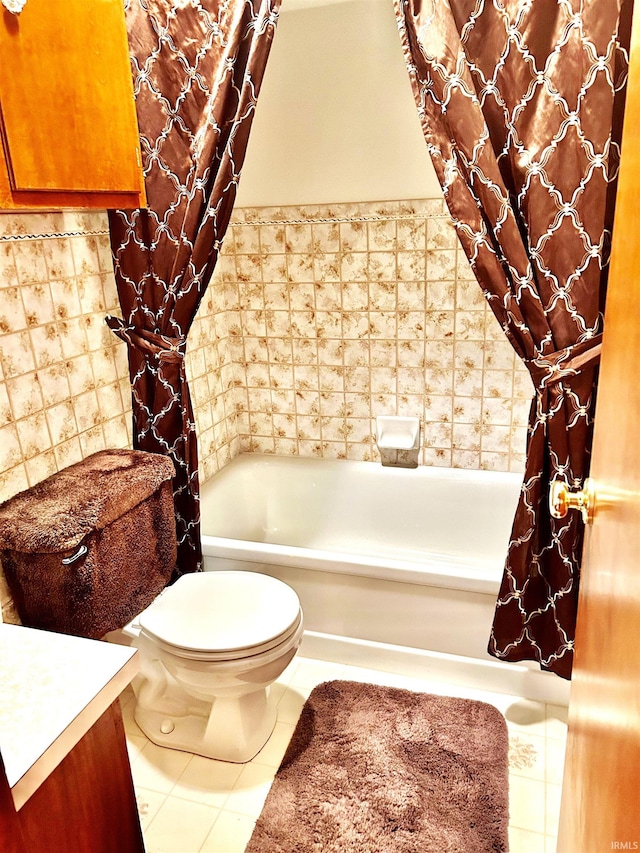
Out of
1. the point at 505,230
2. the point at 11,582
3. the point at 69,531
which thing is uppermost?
the point at 505,230

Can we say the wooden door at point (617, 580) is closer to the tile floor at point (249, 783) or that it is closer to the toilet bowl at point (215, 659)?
the tile floor at point (249, 783)

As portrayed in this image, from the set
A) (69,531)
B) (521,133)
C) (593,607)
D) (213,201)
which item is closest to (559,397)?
(521,133)

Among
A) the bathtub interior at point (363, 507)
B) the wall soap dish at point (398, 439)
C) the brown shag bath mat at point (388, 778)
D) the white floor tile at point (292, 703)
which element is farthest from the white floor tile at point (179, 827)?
the wall soap dish at point (398, 439)

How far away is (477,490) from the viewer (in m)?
2.71

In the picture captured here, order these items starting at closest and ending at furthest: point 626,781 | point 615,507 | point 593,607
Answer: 1. point 626,781
2. point 615,507
3. point 593,607

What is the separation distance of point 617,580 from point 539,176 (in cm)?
129

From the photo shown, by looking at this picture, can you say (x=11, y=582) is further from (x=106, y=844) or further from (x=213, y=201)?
(x=213, y=201)

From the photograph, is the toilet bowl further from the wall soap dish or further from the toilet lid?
the wall soap dish

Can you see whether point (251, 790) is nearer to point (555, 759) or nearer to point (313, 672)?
point (313, 672)

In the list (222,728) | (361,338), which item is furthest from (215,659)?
(361,338)

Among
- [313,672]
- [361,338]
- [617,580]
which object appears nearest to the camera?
[617,580]

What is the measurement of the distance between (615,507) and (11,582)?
5.12 ft

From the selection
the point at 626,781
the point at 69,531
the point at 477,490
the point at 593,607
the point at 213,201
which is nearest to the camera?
the point at 626,781

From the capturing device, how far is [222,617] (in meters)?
1.85
